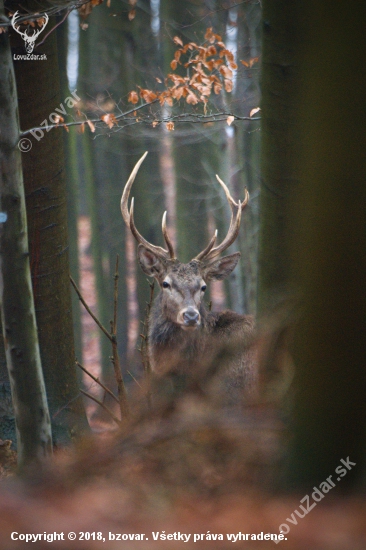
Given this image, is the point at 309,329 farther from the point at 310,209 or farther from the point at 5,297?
the point at 5,297

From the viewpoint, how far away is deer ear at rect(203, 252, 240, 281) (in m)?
7.75

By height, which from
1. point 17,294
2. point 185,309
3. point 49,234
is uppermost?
point 49,234

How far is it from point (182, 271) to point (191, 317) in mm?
730

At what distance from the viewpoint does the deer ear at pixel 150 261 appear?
7.61m

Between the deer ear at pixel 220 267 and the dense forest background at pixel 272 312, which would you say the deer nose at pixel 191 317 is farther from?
the dense forest background at pixel 272 312

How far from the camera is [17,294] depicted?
16.2 feet

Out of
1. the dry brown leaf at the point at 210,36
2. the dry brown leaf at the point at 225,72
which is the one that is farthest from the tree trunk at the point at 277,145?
the dry brown leaf at the point at 210,36

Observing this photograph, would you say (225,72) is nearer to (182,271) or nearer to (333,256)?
(182,271)

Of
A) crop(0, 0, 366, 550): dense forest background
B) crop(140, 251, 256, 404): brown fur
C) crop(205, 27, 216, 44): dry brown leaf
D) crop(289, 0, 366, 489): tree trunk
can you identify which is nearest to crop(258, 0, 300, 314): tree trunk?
crop(0, 0, 366, 550): dense forest background

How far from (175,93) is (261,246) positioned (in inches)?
143

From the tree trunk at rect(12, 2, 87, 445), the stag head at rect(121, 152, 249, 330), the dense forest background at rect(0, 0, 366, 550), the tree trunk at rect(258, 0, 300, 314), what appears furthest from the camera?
the stag head at rect(121, 152, 249, 330)

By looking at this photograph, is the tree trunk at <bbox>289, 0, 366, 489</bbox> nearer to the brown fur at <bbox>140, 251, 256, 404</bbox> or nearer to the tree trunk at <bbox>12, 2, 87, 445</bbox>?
the tree trunk at <bbox>12, 2, 87, 445</bbox>

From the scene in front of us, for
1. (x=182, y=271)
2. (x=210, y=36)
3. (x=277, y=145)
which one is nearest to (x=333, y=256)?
(x=277, y=145)

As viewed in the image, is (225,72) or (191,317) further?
(225,72)
